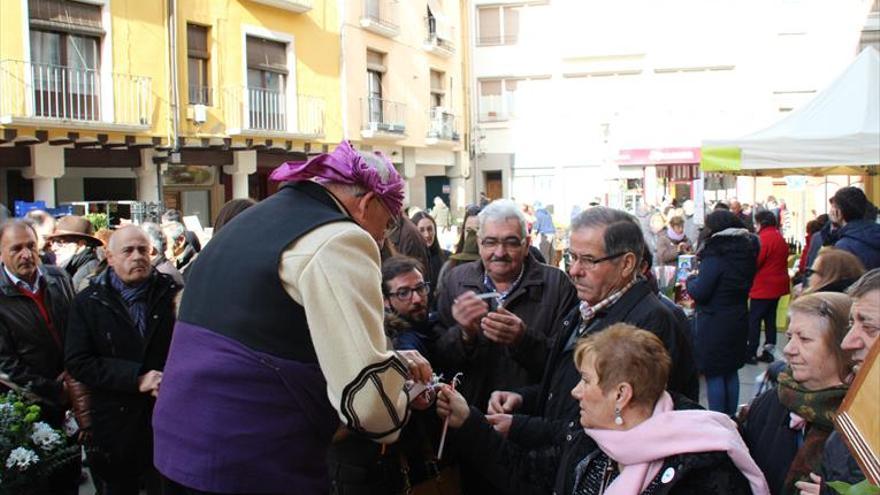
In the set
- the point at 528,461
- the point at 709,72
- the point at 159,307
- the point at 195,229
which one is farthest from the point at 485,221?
the point at 709,72

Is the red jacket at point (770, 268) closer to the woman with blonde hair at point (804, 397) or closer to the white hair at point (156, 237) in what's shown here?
the white hair at point (156, 237)

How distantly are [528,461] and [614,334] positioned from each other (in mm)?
766

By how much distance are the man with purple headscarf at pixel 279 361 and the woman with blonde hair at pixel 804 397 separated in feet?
4.25

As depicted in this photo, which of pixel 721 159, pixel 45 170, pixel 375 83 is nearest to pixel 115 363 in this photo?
pixel 721 159

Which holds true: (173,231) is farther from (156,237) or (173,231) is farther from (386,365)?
(386,365)

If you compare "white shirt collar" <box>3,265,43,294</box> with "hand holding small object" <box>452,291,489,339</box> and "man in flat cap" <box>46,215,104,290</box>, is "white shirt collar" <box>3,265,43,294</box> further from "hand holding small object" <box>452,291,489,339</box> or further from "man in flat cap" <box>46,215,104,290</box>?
"hand holding small object" <box>452,291,489,339</box>

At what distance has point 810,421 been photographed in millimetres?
2674

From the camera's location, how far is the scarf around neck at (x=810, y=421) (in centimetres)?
261

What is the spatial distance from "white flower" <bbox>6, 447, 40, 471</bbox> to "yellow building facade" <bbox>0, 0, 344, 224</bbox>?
A: 40.7 feet

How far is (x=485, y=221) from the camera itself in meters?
4.17

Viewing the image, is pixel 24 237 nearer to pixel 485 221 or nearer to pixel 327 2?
pixel 485 221

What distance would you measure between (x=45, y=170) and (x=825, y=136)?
43.2 feet

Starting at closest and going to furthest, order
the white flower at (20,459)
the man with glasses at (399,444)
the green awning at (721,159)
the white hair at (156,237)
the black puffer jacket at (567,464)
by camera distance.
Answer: the black puffer jacket at (567,464) → the man with glasses at (399,444) → the white flower at (20,459) → the white hair at (156,237) → the green awning at (721,159)

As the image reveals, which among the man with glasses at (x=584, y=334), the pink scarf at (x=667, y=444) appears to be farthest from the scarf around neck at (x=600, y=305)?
the pink scarf at (x=667, y=444)
